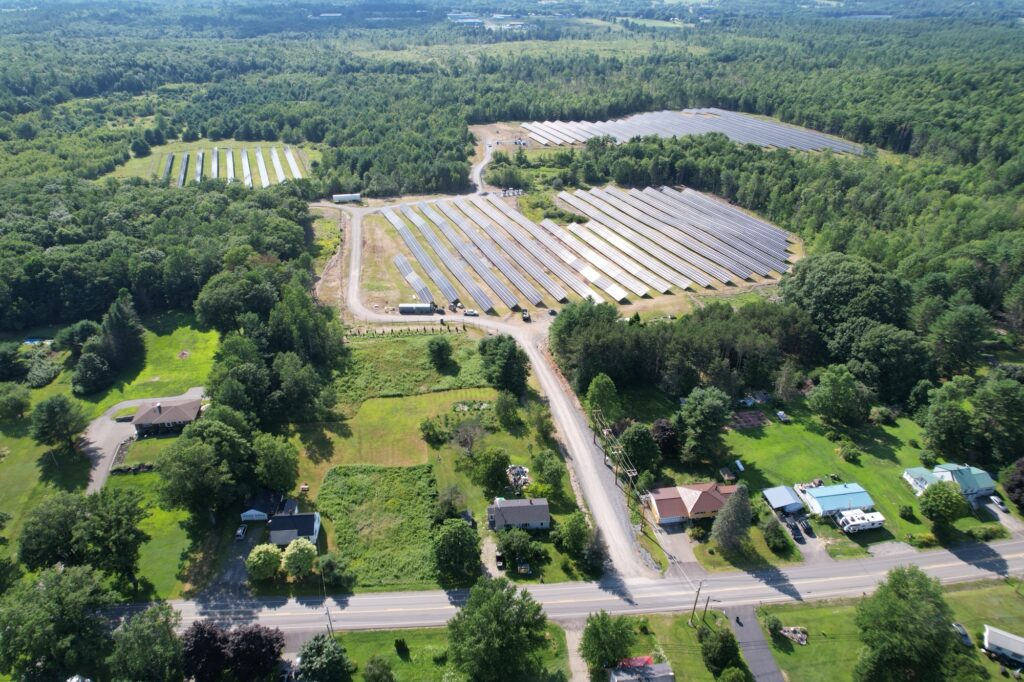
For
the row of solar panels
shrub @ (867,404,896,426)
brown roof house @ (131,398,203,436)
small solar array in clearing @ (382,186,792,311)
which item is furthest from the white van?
the row of solar panels

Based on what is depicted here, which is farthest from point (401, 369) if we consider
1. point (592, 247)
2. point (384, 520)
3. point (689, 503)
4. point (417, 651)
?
point (592, 247)

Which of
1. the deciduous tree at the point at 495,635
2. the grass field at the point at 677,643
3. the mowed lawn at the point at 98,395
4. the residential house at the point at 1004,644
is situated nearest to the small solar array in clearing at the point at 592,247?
the mowed lawn at the point at 98,395

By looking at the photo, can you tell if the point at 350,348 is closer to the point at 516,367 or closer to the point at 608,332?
the point at 516,367

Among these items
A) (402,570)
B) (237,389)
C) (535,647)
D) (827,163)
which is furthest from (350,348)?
(827,163)

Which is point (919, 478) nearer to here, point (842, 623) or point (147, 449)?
point (842, 623)

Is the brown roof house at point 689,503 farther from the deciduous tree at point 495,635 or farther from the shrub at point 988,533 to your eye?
the shrub at point 988,533

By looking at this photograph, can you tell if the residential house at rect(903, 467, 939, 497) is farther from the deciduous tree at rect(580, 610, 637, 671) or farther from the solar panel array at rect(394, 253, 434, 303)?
the solar panel array at rect(394, 253, 434, 303)
